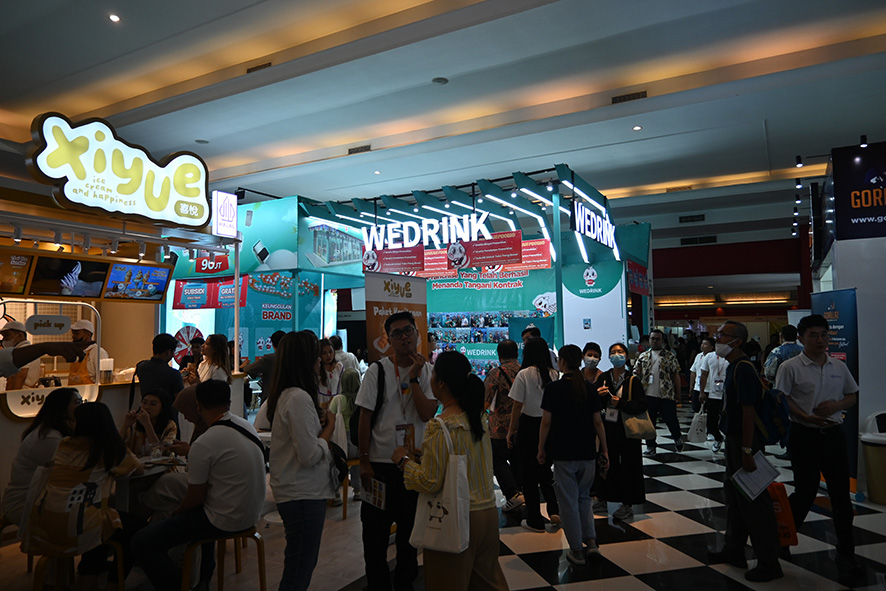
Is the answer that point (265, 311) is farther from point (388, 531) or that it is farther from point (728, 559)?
point (728, 559)

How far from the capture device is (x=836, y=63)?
5.37m

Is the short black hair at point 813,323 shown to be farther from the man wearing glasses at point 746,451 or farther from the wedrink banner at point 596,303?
the wedrink banner at point 596,303

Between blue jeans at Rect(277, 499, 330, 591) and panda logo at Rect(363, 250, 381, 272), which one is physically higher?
panda logo at Rect(363, 250, 381, 272)

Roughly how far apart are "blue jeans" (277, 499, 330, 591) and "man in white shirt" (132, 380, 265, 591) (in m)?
0.24

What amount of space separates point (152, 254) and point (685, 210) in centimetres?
1021

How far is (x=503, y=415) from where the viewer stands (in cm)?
458

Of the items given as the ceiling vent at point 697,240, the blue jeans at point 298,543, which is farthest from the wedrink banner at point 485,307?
the blue jeans at point 298,543

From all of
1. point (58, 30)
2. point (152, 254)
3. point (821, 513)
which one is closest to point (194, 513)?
point (821, 513)

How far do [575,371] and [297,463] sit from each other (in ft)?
6.14

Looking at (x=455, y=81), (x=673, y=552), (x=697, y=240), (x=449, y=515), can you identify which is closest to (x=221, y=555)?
(x=449, y=515)

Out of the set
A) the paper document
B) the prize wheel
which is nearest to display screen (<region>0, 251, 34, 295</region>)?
the prize wheel

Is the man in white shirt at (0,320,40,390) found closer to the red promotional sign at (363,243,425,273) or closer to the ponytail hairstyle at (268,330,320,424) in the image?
the ponytail hairstyle at (268,330,320,424)

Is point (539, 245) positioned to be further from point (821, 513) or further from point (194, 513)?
point (194, 513)

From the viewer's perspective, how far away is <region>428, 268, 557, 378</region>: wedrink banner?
9.62 m
